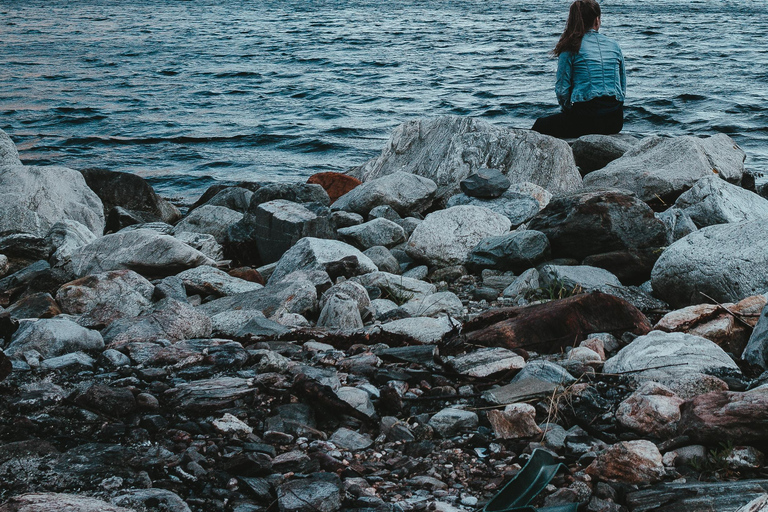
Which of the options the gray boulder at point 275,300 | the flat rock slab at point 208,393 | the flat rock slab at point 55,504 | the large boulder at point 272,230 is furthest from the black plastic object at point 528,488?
the large boulder at point 272,230

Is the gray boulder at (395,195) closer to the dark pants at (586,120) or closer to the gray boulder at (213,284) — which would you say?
the gray boulder at (213,284)

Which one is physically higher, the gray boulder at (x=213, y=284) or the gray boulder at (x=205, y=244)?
the gray boulder at (x=213, y=284)

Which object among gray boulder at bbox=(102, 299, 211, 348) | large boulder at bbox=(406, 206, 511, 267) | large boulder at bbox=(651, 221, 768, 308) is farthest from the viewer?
large boulder at bbox=(406, 206, 511, 267)

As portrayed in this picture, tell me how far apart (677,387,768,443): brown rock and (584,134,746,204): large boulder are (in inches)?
182

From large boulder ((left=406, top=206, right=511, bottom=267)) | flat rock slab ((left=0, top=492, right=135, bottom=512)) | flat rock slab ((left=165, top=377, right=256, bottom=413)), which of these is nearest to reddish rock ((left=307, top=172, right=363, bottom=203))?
large boulder ((left=406, top=206, right=511, bottom=267))

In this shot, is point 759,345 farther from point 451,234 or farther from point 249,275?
point 249,275

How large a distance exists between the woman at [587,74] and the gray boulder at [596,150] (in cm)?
31

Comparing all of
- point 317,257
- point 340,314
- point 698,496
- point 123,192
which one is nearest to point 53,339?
point 340,314

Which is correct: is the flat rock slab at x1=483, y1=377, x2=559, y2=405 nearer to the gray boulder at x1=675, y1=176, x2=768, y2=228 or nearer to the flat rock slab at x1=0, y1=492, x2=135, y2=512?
the flat rock slab at x1=0, y1=492, x2=135, y2=512

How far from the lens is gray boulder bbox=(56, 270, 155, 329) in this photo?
474 centimetres

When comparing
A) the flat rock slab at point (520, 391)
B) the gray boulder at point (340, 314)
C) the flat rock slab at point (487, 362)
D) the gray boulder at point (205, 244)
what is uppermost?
the flat rock slab at point (520, 391)

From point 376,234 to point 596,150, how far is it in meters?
3.43

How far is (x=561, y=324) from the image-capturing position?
3.53 m

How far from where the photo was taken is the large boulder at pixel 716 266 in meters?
4.00
